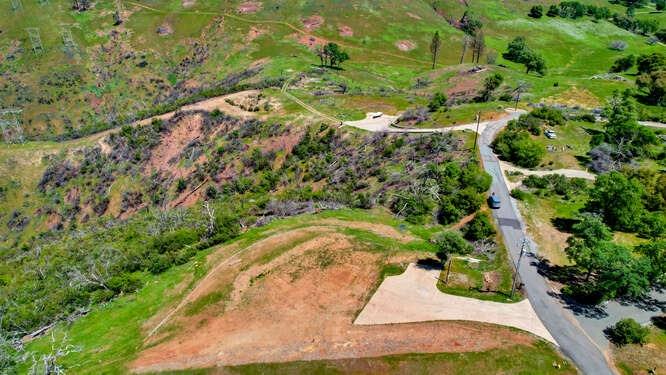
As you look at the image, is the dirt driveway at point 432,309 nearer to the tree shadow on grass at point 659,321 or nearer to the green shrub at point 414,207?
the tree shadow on grass at point 659,321

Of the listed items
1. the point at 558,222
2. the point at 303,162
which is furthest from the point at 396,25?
the point at 558,222

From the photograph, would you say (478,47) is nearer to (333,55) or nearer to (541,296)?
(333,55)

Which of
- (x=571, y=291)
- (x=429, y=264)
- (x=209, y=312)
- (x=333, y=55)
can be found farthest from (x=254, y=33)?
(x=571, y=291)

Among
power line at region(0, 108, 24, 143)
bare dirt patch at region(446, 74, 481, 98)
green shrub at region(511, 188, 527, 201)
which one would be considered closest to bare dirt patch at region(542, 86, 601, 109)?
bare dirt patch at region(446, 74, 481, 98)

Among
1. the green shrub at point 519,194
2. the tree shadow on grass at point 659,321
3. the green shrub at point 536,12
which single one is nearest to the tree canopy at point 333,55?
the green shrub at point 519,194

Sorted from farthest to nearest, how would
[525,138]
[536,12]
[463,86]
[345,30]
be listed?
[536,12] < [345,30] < [463,86] < [525,138]

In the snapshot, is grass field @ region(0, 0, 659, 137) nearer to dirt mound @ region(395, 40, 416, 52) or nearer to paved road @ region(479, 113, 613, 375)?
dirt mound @ region(395, 40, 416, 52)
